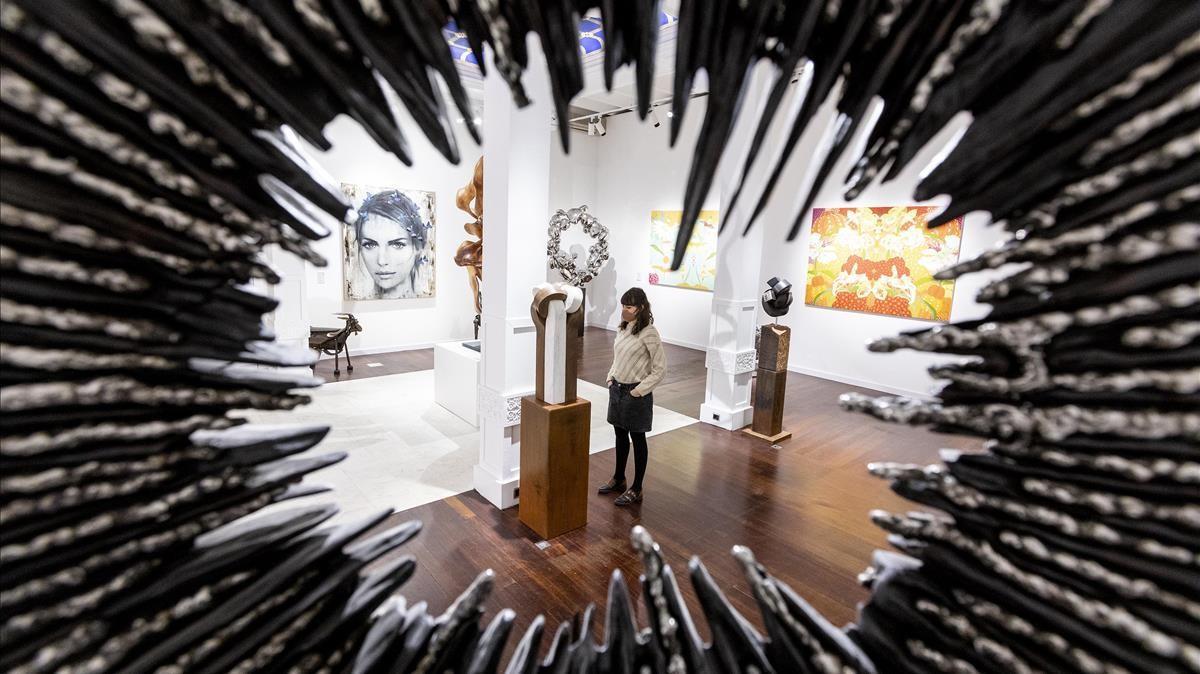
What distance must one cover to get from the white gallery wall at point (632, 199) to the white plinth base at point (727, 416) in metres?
3.91

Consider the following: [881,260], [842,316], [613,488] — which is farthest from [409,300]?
[881,260]

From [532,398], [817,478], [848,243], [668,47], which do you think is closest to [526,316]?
[532,398]

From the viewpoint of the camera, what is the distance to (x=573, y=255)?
970 cm

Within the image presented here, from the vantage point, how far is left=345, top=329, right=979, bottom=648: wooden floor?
2.78 meters

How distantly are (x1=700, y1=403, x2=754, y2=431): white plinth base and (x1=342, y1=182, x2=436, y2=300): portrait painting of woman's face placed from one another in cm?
503

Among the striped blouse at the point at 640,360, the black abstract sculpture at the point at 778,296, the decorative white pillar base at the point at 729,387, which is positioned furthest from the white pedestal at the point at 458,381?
the black abstract sculpture at the point at 778,296

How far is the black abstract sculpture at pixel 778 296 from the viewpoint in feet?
16.6

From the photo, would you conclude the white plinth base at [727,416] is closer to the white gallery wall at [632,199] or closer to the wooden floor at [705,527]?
the wooden floor at [705,527]

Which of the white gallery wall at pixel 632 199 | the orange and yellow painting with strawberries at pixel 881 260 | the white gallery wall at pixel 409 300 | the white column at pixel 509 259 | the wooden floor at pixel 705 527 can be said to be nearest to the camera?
the wooden floor at pixel 705 527

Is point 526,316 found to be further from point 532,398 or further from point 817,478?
point 817,478

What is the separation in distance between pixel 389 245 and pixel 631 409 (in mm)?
5779

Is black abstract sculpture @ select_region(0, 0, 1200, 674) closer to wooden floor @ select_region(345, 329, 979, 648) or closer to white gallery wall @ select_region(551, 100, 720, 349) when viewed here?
wooden floor @ select_region(345, 329, 979, 648)

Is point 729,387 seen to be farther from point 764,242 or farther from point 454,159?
point 454,159

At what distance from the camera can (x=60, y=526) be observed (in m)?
0.44
